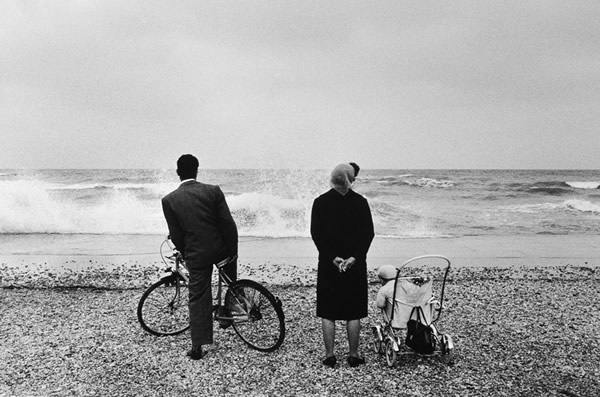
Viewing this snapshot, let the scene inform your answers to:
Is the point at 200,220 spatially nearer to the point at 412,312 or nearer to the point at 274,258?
the point at 412,312

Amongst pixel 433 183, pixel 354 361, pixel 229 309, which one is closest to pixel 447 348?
pixel 354 361

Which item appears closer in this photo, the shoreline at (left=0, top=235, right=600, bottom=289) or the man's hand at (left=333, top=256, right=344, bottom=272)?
the man's hand at (left=333, top=256, right=344, bottom=272)

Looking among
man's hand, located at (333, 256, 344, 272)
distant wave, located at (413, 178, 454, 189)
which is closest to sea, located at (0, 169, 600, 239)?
distant wave, located at (413, 178, 454, 189)

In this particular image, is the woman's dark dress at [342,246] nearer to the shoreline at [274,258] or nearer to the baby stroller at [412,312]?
the baby stroller at [412,312]

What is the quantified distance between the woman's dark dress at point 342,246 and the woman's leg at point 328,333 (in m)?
0.08

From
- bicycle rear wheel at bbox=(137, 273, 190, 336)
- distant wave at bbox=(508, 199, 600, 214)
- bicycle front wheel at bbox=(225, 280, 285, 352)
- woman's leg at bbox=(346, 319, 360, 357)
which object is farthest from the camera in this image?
distant wave at bbox=(508, 199, 600, 214)

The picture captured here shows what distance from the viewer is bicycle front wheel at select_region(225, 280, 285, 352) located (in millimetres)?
4941

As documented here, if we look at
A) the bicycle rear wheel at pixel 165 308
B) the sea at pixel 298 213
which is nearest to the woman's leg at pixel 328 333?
the bicycle rear wheel at pixel 165 308

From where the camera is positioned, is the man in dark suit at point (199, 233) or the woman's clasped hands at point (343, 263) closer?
the woman's clasped hands at point (343, 263)

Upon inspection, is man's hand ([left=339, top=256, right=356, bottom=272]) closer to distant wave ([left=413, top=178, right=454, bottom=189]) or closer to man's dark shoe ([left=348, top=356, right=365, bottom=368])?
Answer: man's dark shoe ([left=348, top=356, right=365, bottom=368])

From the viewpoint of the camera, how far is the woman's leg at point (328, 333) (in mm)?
4488

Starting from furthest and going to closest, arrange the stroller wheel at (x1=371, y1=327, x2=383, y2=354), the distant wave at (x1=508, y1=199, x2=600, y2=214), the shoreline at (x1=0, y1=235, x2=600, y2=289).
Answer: the distant wave at (x1=508, y1=199, x2=600, y2=214) < the shoreline at (x1=0, y1=235, x2=600, y2=289) < the stroller wheel at (x1=371, y1=327, x2=383, y2=354)

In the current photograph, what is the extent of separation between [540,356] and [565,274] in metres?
4.93

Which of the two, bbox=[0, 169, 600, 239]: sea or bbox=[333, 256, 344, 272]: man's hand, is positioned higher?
bbox=[333, 256, 344, 272]: man's hand
